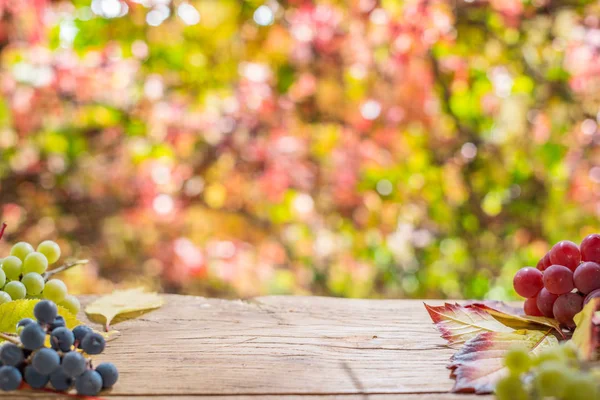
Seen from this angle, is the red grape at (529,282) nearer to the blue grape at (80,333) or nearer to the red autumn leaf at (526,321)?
the red autumn leaf at (526,321)

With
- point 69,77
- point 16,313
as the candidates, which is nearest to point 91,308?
point 16,313

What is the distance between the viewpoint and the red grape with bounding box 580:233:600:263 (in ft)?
2.44

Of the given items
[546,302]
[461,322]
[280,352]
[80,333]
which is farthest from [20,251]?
[546,302]

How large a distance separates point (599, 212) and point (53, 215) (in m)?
2.31

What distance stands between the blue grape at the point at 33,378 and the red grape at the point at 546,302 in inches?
23.8

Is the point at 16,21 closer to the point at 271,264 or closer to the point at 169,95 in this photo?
the point at 169,95

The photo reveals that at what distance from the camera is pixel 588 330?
554 mm

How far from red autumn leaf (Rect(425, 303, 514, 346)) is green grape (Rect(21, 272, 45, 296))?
528 mm

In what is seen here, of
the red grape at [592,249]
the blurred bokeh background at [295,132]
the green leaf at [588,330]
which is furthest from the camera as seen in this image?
the blurred bokeh background at [295,132]

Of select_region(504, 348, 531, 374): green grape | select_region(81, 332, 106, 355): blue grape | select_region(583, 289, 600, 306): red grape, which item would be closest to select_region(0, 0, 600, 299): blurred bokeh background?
select_region(583, 289, 600, 306): red grape

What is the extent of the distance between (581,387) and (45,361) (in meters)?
0.48

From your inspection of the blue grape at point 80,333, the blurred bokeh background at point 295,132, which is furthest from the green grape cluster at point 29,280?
the blurred bokeh background at point 295,132

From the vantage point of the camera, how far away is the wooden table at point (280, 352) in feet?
2.05

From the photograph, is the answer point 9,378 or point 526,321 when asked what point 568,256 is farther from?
point 9,378
